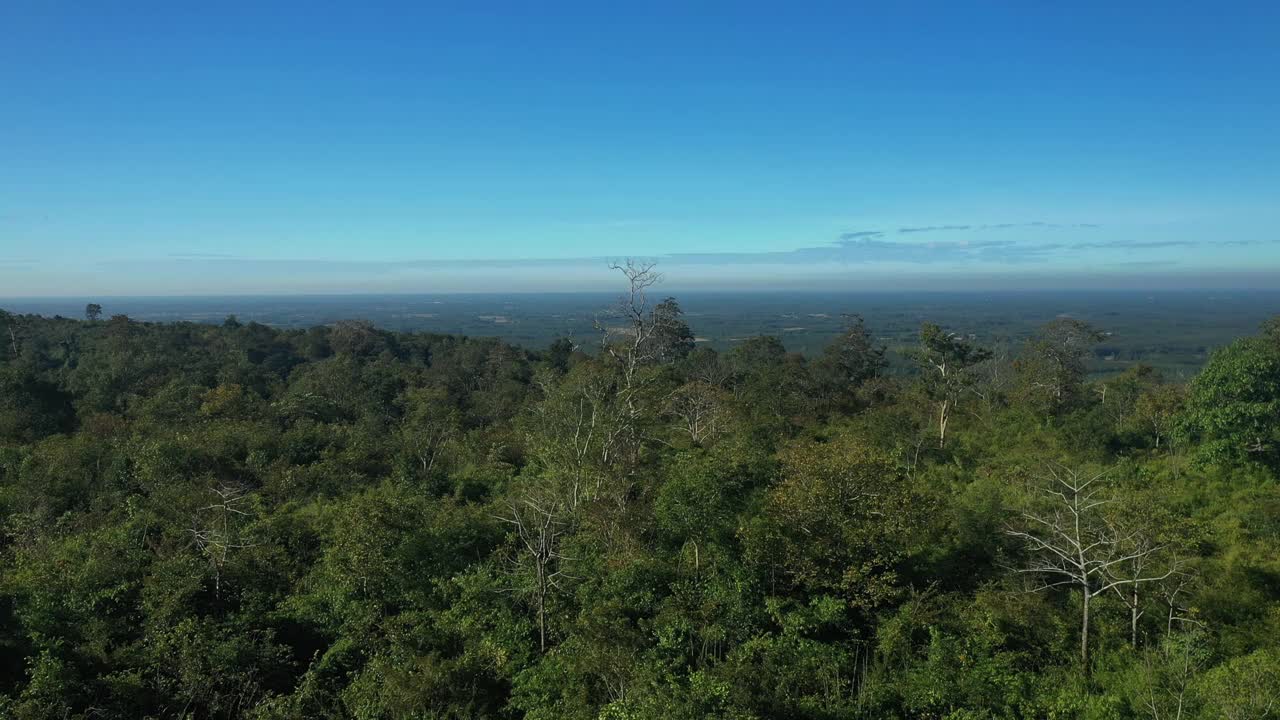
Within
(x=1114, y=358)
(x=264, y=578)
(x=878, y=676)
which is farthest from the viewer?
(x=1114, y=358)

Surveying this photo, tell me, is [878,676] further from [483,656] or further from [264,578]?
[264,578]

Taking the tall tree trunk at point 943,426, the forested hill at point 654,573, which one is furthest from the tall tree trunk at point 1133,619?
the tall tree trunk at point 943,426

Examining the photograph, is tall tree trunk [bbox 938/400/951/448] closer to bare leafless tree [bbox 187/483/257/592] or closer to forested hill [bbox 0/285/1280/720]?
forested hill [bbox 0/285/1280/720]

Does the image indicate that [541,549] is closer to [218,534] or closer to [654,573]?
[654,573]

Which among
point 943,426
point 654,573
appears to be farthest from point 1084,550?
point 943,426

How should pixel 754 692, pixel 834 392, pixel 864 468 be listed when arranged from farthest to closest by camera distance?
1. pixel 834 392
2. pixel 864 468
3. pixel 754 692

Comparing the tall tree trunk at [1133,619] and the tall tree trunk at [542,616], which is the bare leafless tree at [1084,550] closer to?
the tall tree trunk at [1133,619]

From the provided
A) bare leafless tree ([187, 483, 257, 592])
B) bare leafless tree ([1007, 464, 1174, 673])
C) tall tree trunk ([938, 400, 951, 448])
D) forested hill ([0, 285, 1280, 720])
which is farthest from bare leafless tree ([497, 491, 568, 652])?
tall tree trunk ([938, 400, 951, 448])

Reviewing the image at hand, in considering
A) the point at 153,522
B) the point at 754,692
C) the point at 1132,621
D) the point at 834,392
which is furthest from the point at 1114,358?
the point at 153,522
